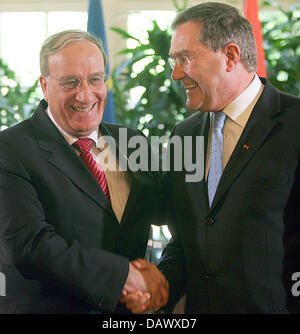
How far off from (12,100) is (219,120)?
243 cm

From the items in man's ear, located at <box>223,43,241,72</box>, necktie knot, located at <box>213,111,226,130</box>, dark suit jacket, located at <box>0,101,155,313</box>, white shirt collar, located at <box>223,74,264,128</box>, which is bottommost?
dark suit jacket, located at <box>0,101,155,313</box>

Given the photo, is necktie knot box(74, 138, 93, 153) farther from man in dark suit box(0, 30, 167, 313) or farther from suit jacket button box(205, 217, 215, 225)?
suit jacket button box(205, 217, 215, 225)

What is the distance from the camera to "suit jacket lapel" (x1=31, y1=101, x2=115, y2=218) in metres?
1.54

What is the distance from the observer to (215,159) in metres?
A: 1.60

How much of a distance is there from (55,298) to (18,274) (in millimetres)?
144

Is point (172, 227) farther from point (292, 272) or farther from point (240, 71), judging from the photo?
point (240, 71)

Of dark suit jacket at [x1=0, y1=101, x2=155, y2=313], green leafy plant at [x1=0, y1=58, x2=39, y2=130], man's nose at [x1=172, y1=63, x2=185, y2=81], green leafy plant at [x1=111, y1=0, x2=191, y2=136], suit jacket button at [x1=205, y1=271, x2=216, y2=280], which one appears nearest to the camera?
dark suit jacket at [x1=0, y1=101, x2=155, y2=313]

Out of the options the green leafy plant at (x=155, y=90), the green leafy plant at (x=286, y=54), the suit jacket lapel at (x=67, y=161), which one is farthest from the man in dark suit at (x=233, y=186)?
the green leafy plant at (x=286, y=54)

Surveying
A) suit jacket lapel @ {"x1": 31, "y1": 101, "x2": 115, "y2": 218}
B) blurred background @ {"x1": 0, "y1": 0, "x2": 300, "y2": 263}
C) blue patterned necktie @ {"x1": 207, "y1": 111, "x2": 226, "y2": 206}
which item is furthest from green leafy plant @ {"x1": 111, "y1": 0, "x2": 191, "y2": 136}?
suit jacket lapel @ {"x1": 31, "y1": 101, "x2": 115, "y2": 218}

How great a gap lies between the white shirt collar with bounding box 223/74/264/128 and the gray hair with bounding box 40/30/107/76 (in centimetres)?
48

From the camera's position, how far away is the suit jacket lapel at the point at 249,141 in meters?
1.52

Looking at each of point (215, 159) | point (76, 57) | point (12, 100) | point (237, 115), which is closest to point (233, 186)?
point (215, 159)

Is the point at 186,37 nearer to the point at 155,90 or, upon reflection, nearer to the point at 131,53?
the point at 155,90

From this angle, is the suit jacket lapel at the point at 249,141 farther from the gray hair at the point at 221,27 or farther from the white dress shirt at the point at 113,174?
the white dress shirt at the point at 113,174
